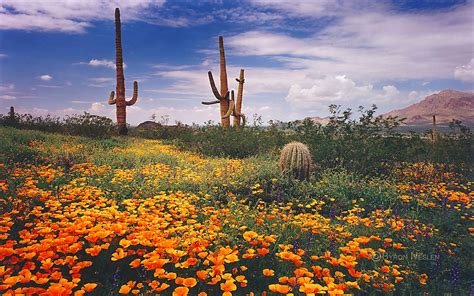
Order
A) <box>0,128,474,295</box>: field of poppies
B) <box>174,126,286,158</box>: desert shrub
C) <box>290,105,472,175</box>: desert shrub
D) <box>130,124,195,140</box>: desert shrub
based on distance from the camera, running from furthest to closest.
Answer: <box>130,124,195,140</box>: desert shrub < <box>174,126,286,158</box>: desert shrub < <box>290,105,472,175</box>: desert shrub < <box>0,128,474,295</box>: field of poppies

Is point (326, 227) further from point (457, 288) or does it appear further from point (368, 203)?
point (368, 203)

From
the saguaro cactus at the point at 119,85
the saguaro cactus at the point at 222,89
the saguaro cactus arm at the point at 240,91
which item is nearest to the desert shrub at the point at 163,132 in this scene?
the saguaro cactus at the point at 119,85

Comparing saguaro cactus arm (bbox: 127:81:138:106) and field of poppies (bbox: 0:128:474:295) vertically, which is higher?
saguaro cactus arm (bbox: 127:81:138:106)

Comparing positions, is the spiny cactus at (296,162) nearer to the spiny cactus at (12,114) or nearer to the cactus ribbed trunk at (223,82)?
the cactus ribbed trunk at (223,82)

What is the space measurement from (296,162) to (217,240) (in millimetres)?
4571

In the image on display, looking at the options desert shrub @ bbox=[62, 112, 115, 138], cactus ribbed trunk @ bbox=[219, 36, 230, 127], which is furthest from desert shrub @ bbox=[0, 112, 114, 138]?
cactus ribbed trunk @ bbox=[219, 36, 230, 127]

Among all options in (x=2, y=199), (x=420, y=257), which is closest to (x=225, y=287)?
(x=420, y=257)

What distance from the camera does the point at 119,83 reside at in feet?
57.2

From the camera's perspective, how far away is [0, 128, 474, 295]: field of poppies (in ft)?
8.27

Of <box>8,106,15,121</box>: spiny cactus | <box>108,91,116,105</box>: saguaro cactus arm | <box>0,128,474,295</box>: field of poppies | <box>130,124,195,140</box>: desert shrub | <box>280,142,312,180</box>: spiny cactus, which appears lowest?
<box>0,128,474,295</box>: field of poppies

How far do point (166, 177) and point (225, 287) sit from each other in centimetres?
462

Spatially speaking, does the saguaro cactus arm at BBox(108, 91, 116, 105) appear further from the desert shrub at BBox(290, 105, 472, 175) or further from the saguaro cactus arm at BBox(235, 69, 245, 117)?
the desert shrub at BBox(290, 105, 472, 175)

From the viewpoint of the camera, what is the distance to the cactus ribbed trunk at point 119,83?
17328 millimetres

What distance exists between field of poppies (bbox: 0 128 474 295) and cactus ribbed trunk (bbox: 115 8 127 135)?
1011cm
